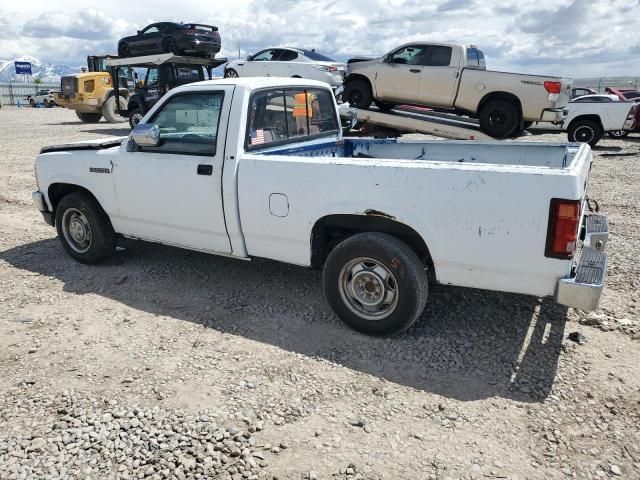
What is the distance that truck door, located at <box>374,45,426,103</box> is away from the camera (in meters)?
11.9

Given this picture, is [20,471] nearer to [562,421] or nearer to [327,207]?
[327,207]

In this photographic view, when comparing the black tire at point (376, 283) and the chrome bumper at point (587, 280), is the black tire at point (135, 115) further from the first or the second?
the chrome bumper at point (587, 280)

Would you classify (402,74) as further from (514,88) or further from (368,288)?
(368,288)

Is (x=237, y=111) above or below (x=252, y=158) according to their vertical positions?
above

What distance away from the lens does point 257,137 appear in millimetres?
4293

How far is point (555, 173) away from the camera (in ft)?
9.85

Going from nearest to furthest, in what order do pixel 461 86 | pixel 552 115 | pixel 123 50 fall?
pixel 552 115, pixel 461 86, pixel 123 50

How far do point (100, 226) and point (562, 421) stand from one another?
4378mm

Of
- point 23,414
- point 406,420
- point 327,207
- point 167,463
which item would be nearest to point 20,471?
point 23,414

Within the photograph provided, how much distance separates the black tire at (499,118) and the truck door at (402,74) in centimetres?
164

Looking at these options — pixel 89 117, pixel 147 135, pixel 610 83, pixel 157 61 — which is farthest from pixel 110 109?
pixel 610 83

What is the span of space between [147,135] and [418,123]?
858 centimetres

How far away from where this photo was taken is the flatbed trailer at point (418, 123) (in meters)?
11.5

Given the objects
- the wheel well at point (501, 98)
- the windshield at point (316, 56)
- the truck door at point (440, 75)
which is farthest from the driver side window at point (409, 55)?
the windshield at point (316, 56)
